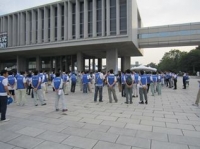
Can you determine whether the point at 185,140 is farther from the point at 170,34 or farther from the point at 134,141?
the point at 170,34

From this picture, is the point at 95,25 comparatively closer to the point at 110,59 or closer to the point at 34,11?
the point at 110,59

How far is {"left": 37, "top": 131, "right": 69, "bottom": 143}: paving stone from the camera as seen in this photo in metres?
4.24

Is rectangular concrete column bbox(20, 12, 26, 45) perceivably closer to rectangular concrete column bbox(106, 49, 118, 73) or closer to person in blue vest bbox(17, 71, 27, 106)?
rectangular concrete column bbox(106, 49, 118, 73)

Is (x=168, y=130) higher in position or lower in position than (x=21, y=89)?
lower

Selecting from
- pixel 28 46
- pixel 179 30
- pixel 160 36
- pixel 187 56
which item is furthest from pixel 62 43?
pixel 187 56

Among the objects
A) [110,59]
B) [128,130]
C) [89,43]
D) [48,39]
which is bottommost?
[128,130]

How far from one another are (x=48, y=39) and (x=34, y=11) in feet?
23.9

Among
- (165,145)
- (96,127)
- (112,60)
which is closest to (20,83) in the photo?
(96,127)

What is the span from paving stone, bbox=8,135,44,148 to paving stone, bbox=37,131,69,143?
0.69 feet

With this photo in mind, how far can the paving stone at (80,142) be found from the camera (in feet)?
12.8

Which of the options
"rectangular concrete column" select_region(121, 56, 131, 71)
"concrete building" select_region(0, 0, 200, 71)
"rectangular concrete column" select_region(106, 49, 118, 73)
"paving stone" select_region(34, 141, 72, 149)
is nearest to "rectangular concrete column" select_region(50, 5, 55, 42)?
"concrete building" select_region(0, 0, 200, 71)

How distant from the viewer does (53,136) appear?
14.5ft

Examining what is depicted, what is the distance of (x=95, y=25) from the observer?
28656 mm

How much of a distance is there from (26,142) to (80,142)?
137 cm
